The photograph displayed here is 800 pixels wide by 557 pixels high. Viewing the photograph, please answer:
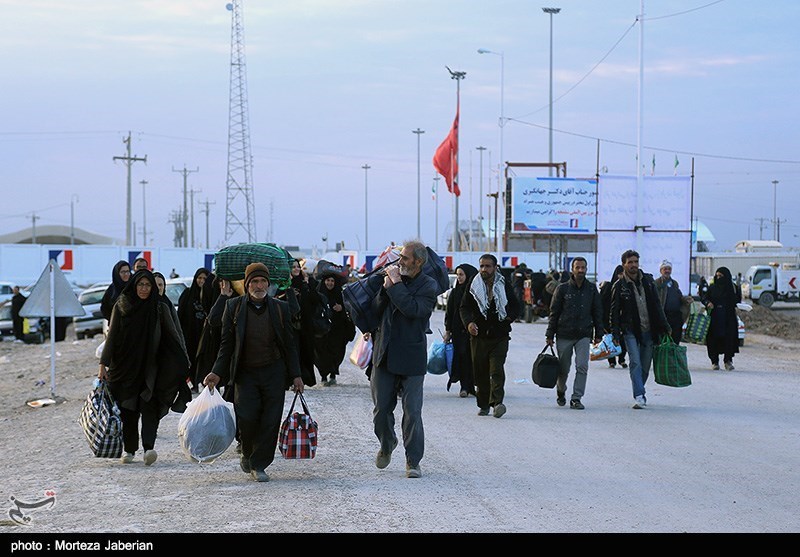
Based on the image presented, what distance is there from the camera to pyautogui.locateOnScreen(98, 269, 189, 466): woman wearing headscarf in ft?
33.1

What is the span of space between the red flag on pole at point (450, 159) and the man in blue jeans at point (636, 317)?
3809cm

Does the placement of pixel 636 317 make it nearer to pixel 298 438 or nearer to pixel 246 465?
pixel 298 438

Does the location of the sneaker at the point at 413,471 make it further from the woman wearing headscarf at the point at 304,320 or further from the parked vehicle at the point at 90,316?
the parked vehicle at the point at 90,316

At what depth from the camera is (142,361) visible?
33.3 ft

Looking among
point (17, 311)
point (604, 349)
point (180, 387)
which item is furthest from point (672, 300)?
point (17, 311)

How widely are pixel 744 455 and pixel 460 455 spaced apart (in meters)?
2.61

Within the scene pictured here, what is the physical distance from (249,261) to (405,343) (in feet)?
8.06

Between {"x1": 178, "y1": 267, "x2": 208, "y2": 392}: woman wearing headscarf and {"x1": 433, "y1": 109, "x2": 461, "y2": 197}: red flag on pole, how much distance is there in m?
37.9

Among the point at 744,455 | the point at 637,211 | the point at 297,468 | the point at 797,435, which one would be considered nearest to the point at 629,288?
the point at 797,435

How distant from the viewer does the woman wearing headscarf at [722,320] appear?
20.3 meters

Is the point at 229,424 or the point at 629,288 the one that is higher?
the point at 629,288

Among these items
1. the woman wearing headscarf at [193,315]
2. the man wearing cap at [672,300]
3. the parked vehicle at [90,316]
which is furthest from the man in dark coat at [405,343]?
the parked vehicle at [90,316]

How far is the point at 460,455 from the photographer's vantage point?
410 inches
